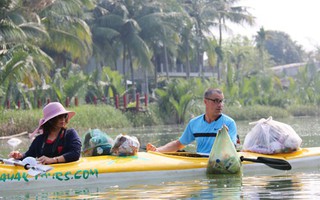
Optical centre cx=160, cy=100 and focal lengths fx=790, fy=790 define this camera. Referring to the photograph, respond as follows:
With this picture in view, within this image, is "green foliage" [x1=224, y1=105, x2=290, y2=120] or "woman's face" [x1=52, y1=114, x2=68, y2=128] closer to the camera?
"woman's face" [x1=52, y1=114, x2=68, y2=128]

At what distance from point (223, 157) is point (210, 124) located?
54 centimetres

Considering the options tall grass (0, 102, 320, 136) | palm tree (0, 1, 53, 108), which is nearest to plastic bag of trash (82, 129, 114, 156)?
palm tree (0, 1, 53, 108)

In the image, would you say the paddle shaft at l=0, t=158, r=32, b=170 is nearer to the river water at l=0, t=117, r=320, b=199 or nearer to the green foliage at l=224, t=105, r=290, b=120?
the river water at l=0, t=117, r=320, b=199

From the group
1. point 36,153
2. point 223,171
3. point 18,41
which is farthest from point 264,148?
point 18,41

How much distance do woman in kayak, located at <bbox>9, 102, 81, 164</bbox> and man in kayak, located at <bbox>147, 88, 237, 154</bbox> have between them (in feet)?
5.62

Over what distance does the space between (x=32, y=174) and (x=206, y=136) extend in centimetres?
238

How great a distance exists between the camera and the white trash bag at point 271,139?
10.9 m

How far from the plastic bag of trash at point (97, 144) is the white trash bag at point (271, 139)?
6.73 feet

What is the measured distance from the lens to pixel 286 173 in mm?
10531

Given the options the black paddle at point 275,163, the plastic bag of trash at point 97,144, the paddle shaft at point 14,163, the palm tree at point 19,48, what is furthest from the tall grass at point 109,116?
the paddle shaft at point 14,163

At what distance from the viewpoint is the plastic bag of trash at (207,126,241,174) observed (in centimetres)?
970

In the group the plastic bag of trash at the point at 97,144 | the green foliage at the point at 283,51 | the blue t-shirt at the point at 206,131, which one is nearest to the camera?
the blue t-shirt at the point at 206,131

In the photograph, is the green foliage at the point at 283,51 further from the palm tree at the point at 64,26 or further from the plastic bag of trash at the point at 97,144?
the plastic bag of trash at the point at 97,144

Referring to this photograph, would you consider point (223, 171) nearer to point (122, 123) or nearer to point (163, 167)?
point (163, 167)
